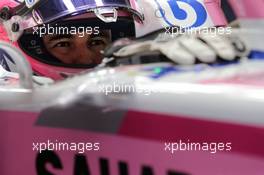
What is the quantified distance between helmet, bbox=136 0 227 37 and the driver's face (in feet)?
0.46

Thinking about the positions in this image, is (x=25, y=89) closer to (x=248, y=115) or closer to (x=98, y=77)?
(x=98, y=77)

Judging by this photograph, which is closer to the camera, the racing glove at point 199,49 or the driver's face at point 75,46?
the racing glove at point 199,49

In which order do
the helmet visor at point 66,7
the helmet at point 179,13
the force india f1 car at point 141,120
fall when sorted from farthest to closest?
the helmet at point 179,13
the helmet visor at point 66,7
the force india f1 car at point 141,120

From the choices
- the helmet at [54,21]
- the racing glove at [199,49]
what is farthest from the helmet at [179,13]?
the racing glove at [199,49]

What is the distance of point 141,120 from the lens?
422 mm

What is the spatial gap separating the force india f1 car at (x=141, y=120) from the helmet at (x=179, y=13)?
2.67ft

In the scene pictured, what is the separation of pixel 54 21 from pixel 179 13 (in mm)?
355

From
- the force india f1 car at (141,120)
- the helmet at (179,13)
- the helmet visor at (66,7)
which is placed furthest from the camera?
the helmet at (179,13)

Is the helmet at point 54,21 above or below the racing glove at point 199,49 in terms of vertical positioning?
below

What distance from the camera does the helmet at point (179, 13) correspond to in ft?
4.34

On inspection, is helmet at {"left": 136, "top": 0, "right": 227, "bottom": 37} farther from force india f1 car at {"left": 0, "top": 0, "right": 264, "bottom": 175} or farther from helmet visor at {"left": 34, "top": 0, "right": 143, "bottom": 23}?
force india f1 car at {"left": 0, "top": 0, "right": 264, "bottom": 175}

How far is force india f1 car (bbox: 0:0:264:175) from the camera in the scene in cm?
37

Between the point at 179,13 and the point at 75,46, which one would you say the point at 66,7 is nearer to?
the point at 75,46

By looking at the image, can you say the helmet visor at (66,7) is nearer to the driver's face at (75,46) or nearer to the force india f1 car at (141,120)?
the driver's face at (75,46)
